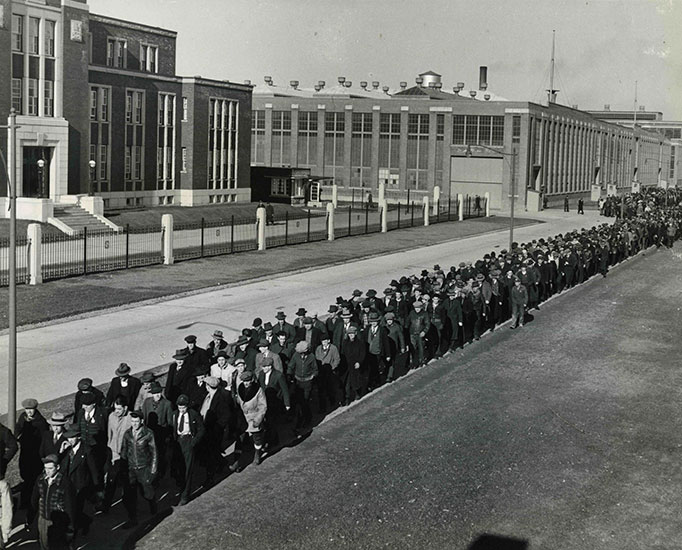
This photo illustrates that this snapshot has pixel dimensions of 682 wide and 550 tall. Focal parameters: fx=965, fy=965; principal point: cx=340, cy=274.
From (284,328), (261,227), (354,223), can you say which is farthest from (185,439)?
(354,223)

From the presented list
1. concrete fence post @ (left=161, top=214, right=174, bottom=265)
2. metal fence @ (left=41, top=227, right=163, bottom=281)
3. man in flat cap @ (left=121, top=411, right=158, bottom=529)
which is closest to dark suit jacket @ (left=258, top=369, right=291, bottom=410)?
man in flat cap @ (left=121, top=411, right=158, bottom=529)

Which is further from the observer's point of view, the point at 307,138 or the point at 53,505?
the point at 307,138

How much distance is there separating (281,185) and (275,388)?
61214 millimetres

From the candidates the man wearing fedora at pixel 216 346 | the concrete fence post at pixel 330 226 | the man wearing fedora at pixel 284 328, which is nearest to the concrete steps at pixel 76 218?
the concrete fence post at pixel 330 226

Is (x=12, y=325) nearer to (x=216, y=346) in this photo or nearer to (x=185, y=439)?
(x=216, y=346)

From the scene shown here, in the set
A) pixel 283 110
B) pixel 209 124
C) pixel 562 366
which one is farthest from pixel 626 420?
pixel 283 110

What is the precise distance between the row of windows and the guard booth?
28.2 m

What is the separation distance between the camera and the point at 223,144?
66688 millimetres

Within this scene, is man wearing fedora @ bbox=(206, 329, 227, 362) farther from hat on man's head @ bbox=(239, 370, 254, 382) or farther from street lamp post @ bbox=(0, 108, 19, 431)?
street lamp post @ bbox=(0, 108, 19, 431)

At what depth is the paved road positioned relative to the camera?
19.8 m

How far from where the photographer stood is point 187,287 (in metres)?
31.7

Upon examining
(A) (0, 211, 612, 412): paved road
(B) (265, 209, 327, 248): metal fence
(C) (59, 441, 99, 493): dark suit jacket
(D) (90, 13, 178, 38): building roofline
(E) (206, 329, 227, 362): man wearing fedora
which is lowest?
(A) (0, 211, 612, 412): paved road

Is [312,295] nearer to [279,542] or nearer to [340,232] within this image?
[279,542]

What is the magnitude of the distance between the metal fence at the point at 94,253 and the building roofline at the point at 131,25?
19.9 m
